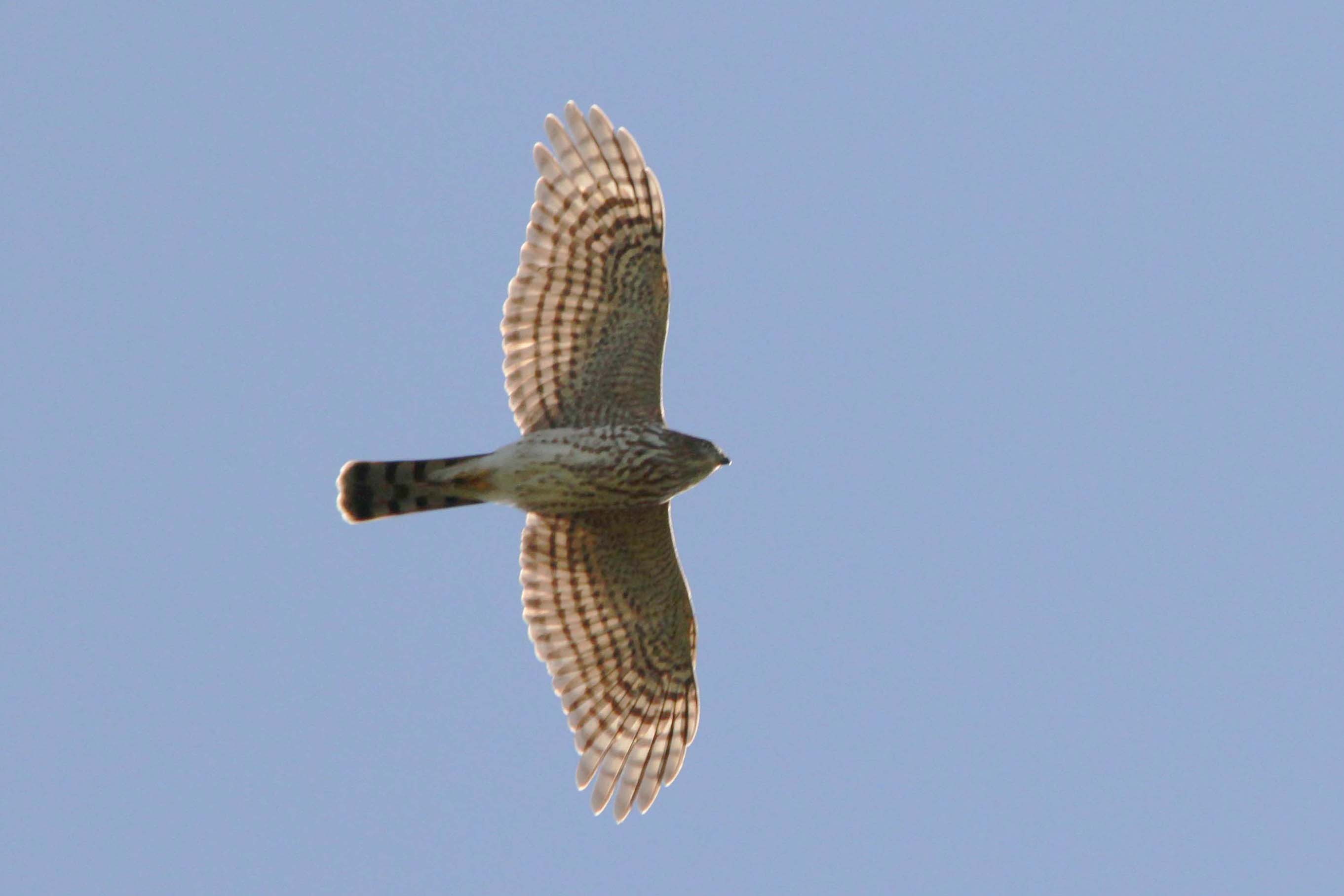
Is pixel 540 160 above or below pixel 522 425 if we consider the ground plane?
above

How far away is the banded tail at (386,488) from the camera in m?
14.7

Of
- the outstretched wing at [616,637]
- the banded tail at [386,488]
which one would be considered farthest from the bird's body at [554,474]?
the outstretched wing at [616,637]

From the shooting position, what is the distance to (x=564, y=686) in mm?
15312

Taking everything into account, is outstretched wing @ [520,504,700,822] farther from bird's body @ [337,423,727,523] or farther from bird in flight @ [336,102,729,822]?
bird's body @ [337,423,727,523]

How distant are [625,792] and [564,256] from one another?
406cm

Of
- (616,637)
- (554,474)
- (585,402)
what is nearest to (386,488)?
(554,474)

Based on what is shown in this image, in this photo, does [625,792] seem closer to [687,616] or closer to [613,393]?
[687,616]

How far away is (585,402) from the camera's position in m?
14.9

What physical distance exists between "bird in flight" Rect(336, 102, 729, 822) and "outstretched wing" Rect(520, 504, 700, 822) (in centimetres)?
2

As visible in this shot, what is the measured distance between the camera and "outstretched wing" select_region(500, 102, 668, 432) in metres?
14.7

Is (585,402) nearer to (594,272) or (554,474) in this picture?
(554,474)

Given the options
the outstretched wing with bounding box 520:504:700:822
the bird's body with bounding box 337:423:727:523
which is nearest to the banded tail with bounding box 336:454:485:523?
the bird's body with bounding box 337:423:727:523

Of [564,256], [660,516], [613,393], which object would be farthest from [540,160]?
[660,516]

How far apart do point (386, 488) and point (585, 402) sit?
159 cm
